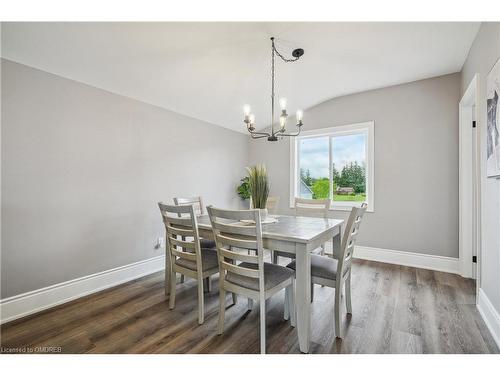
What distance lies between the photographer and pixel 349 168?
4008mm

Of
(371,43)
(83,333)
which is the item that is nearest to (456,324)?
(371,43)

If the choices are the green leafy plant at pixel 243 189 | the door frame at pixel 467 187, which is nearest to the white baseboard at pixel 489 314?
the door frame at pixel 467 187

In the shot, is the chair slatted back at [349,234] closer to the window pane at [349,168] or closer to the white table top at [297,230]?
the white table top at [297,230]

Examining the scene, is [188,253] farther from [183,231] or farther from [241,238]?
[241,238]

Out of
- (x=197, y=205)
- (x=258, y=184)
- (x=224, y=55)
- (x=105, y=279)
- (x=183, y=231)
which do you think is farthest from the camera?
(x=197, y=205)

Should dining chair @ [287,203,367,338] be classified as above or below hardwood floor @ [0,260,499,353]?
above

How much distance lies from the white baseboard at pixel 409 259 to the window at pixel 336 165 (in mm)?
677

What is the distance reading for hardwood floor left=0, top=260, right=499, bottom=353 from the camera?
5.62ft

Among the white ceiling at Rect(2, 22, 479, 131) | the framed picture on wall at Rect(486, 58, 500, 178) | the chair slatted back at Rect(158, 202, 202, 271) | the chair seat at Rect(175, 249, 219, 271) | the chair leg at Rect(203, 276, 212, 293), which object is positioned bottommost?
the chair leg at Rect(203, 276, 212, 293)

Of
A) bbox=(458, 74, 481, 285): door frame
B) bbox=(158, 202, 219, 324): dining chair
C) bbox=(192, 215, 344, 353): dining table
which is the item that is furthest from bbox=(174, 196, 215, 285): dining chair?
bbox=(458, 74, 481, 285): door frame

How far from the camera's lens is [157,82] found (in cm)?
282

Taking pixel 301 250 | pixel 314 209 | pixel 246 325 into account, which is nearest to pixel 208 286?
pixel 246 325

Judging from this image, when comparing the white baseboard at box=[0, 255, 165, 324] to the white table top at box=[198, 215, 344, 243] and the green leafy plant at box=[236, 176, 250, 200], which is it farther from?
the green leafy plant at box=[236, 176, 250, 200]

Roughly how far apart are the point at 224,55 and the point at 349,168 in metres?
2.62
